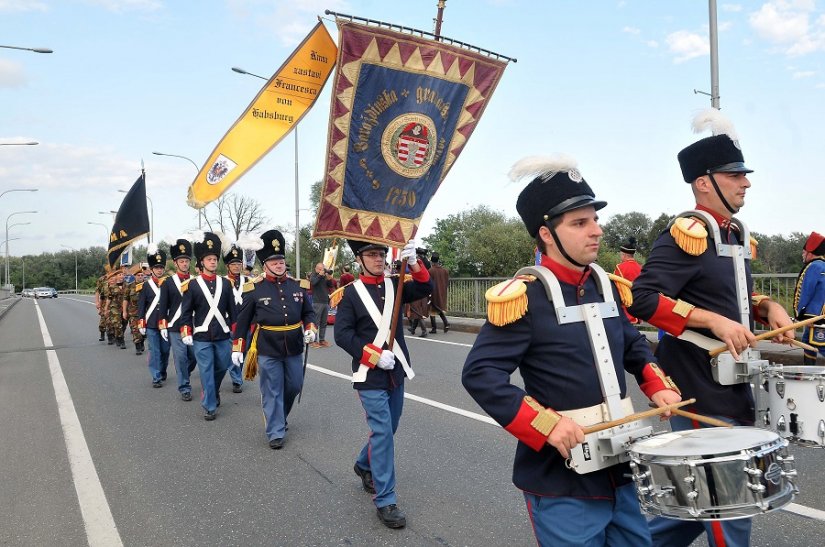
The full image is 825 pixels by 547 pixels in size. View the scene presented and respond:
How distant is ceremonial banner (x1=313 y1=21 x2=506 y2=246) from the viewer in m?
4.68

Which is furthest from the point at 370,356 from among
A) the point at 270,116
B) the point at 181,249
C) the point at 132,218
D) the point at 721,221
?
the point at 132,218

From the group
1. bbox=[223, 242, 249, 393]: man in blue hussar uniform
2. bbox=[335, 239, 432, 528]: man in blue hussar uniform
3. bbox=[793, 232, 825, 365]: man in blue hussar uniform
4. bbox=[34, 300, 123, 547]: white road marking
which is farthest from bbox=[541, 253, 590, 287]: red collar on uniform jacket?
bbox=[223, 242, 249, 393]: man in blue hussar uniform

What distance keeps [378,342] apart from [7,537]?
2781 millimetres

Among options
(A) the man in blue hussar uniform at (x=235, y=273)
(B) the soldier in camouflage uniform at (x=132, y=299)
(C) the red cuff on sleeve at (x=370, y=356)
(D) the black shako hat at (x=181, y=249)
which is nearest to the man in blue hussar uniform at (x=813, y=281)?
(C) the red cuff on sleeve at (x=370, y=356)

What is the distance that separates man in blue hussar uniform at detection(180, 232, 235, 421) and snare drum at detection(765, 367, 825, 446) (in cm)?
652

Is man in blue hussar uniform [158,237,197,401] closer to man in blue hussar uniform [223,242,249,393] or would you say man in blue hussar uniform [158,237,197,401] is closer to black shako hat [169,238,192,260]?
black shako hat [169,238,192,260]

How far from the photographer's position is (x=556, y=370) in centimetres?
253

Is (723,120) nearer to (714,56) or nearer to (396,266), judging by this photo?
(396,266)

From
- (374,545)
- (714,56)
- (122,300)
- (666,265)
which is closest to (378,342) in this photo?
(374,545)

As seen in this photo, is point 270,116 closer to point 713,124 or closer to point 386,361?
point 386,361

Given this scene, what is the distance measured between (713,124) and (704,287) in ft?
2.86

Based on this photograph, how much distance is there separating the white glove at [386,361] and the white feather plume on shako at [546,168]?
246 centimetres

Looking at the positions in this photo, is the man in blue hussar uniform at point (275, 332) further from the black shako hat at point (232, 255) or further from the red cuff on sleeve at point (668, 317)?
the red cuff on sleeve at point (668, 317)

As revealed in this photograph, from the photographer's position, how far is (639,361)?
2.86 metres
